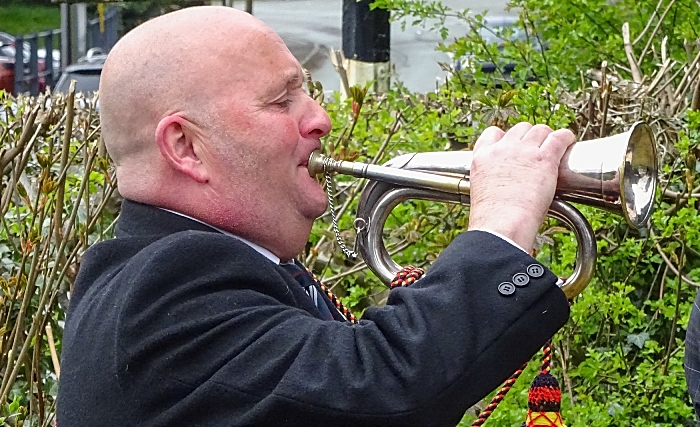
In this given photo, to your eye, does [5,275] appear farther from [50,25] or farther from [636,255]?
[50,25]

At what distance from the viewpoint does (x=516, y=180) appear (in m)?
1.71

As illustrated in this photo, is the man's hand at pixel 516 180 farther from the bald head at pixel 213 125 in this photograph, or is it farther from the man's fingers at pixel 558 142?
the bald head at pixel 213 125

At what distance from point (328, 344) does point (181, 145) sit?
0.43m

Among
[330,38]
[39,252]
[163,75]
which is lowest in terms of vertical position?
[330,38]

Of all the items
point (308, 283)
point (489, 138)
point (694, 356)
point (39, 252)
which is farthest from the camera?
point (39, 252)

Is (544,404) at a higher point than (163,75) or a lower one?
lower

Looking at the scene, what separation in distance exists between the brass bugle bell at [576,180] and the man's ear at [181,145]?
0.19 metres

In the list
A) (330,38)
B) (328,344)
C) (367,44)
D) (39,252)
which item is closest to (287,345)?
(328,344)

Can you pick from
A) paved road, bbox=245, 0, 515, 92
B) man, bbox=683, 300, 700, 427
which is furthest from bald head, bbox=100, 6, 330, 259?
paved road, bbox=245, 0, 515, 92

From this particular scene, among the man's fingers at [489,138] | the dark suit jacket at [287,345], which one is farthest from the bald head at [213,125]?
the man's fingers at [489,138]

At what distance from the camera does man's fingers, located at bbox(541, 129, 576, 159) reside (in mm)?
1757

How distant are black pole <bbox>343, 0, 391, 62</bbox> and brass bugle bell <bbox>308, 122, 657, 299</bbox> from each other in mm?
4696

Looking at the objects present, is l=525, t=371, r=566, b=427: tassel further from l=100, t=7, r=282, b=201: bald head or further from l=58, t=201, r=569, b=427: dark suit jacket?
l=100, t=7, r=282, b=201: bald head

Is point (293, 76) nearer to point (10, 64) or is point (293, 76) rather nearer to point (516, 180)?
point (516, 180)
